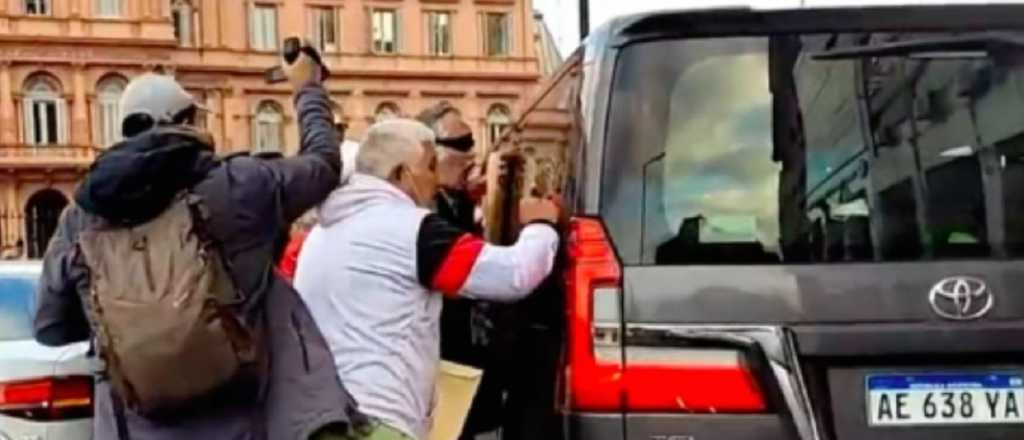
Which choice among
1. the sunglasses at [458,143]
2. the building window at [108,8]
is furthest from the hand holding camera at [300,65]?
the building window at [108,8]

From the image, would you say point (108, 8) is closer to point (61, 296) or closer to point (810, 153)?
point (61, 296)

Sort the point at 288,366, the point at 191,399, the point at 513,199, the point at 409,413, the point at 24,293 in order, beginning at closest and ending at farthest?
the point at 191,399 → the point at 288,366 → the point at 409,413 → the point at 513,199 → the point at 24,293

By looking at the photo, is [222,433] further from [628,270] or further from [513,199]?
[513,199]

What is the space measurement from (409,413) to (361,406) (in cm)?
15

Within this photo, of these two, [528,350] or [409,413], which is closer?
[409,413]

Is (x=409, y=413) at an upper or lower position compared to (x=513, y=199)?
lower

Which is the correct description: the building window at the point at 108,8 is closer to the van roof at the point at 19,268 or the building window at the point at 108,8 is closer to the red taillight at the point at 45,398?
the van roof at the point at 19,268

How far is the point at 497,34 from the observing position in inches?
2717

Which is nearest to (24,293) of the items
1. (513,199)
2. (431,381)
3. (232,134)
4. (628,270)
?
(513,199)

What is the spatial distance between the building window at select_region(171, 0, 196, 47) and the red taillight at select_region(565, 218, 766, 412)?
62480 mm

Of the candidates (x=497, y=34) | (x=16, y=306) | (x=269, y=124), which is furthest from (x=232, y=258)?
(x=497, y=34)

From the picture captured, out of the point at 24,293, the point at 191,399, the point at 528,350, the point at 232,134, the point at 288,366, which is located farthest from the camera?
the point at 232,134

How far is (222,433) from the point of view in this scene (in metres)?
3.71

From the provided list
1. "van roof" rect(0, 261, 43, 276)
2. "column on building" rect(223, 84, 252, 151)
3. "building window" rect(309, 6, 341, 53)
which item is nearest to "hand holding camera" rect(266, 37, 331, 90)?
"van roof" rect(0, 261, 43, 276)
